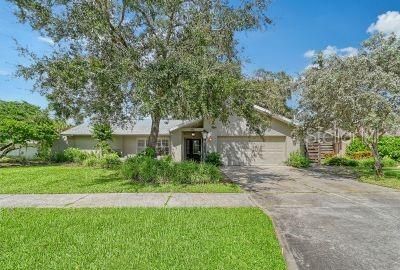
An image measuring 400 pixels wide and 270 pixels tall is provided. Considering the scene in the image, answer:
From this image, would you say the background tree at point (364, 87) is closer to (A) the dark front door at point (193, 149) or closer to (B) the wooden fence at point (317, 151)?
(B) the wooden fence at point (317, 151)

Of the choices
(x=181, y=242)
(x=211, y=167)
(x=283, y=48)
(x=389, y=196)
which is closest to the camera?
(x=181, y=242)

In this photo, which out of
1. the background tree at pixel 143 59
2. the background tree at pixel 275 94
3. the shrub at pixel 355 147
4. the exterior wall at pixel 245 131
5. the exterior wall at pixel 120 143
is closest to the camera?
the background tree at pixel 143 59

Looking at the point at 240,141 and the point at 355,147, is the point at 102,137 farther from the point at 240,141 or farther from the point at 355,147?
the point at 355,147

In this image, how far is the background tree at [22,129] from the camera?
2228 centimetres

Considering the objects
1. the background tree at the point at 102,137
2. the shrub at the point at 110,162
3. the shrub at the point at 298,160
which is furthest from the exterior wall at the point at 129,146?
the shrub at the point at 298,160

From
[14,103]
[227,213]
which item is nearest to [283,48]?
[227,213]

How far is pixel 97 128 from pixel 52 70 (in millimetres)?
13478

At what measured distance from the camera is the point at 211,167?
534 inches

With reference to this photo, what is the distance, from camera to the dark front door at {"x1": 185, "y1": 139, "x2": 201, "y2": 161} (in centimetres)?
2506

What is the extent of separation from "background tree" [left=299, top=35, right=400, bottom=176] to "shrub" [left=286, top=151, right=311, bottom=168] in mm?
6317

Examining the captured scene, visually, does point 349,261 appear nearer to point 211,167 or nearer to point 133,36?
point 211,167

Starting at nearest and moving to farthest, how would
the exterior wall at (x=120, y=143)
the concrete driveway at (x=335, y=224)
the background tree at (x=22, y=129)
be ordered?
the concrete driveway at (x=335, y=224) → the background tree at (x=22, y=129) → the exterior wall at (x=120, y=143)

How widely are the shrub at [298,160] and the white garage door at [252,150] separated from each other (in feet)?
2.95

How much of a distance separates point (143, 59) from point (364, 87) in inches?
360
